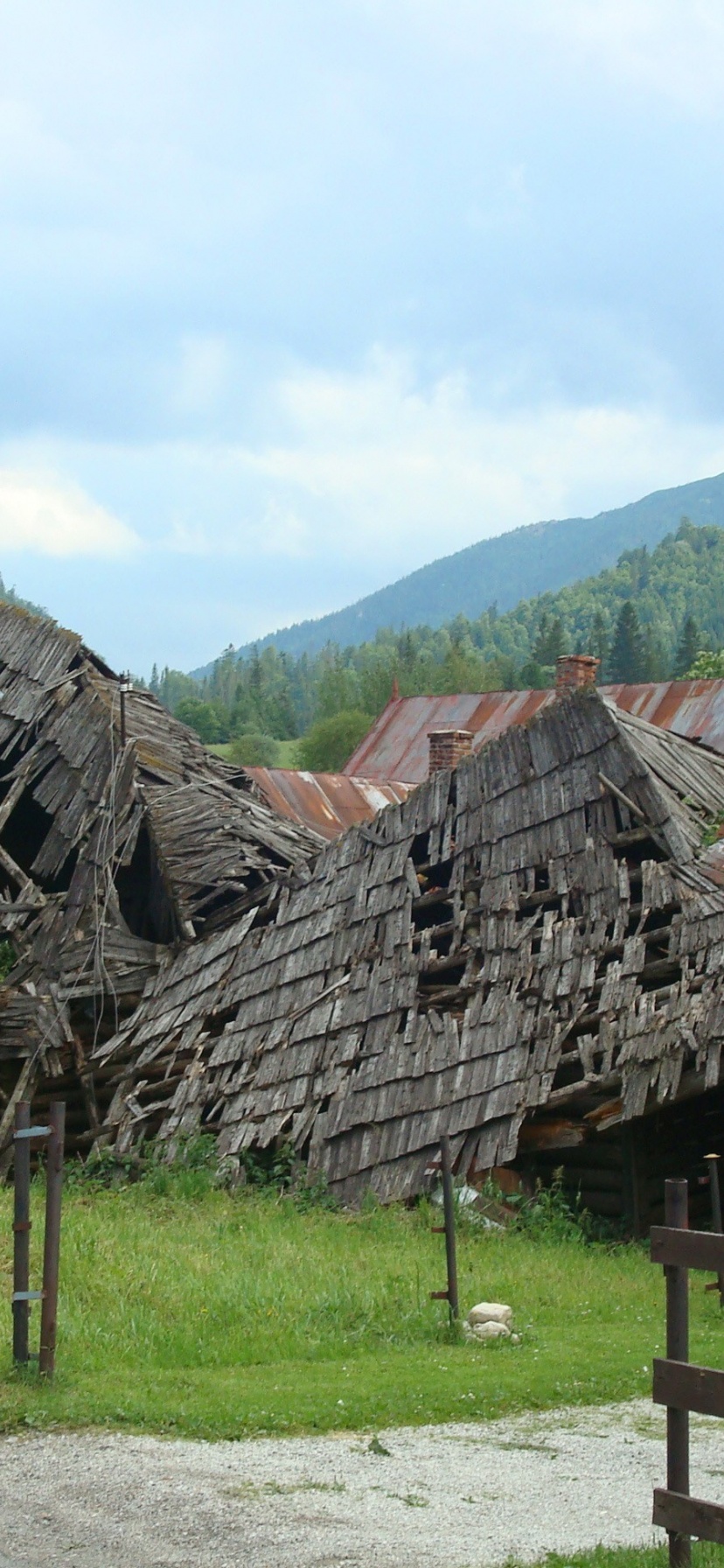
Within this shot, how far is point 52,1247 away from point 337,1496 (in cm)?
261

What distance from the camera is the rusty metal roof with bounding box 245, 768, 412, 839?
27641mm

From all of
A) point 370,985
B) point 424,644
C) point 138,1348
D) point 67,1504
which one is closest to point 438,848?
point 370,985

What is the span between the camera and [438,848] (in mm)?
19000

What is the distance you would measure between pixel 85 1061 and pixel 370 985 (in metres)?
5.11

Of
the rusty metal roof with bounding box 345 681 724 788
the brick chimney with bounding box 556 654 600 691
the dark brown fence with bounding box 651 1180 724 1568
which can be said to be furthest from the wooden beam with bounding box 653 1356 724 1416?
the rusty metal roof with bounding box 345 681 724 788

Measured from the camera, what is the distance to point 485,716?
114 feet

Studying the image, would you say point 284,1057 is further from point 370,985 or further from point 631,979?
point 631,979

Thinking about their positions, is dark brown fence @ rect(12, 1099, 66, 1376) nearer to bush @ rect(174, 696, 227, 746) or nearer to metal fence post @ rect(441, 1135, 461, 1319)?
metal fence post @ rect(441, 1135, 461, 1319)

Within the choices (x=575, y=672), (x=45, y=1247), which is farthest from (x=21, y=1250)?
(x=575, y=672)

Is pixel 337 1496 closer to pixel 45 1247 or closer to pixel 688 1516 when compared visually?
pixel 688 1516

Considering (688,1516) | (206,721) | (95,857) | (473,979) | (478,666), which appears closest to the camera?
(688,1516)

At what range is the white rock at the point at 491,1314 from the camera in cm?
1099

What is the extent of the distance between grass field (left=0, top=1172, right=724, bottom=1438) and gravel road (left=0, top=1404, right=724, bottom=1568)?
464 mm

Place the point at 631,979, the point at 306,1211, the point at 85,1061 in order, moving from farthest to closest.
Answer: the point at 85,1061
the point at 306,1211
the point at 631,979
